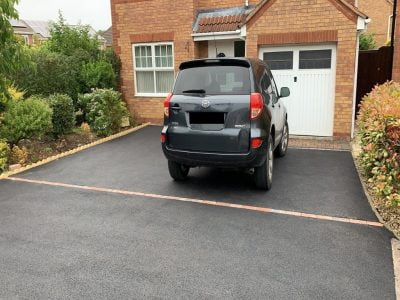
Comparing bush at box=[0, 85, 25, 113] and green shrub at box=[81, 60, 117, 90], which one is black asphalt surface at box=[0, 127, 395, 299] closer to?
bush at box=[0, 85, 25, 113]

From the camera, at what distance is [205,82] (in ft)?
18.7

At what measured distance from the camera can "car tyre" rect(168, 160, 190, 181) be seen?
6.34 m

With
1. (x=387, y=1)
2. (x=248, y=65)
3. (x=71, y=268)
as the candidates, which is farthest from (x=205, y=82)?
(x=387, y=1)

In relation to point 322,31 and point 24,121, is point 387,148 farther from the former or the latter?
point 24,121

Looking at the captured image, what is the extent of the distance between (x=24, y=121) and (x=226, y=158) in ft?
16.5

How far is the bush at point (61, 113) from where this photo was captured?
949 cm

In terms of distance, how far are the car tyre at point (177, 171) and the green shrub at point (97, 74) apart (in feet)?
21.3

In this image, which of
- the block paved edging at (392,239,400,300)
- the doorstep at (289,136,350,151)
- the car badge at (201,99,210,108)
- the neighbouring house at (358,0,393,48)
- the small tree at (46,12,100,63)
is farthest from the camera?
the neighbouring house at (358,0,393,48)

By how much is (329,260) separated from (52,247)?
298 cm

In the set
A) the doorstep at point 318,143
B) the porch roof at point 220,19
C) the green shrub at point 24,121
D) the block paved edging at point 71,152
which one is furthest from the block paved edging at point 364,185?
the green shrub at point 24,121

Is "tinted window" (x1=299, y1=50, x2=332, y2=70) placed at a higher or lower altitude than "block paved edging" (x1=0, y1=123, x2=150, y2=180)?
higher

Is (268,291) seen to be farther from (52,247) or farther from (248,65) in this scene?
(248,65)

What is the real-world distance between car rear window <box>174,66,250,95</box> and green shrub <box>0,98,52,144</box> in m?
4.10

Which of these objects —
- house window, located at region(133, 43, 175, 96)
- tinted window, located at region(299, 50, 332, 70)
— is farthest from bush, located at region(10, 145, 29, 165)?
tinted window, located at region(299, 50, 332, 70)
